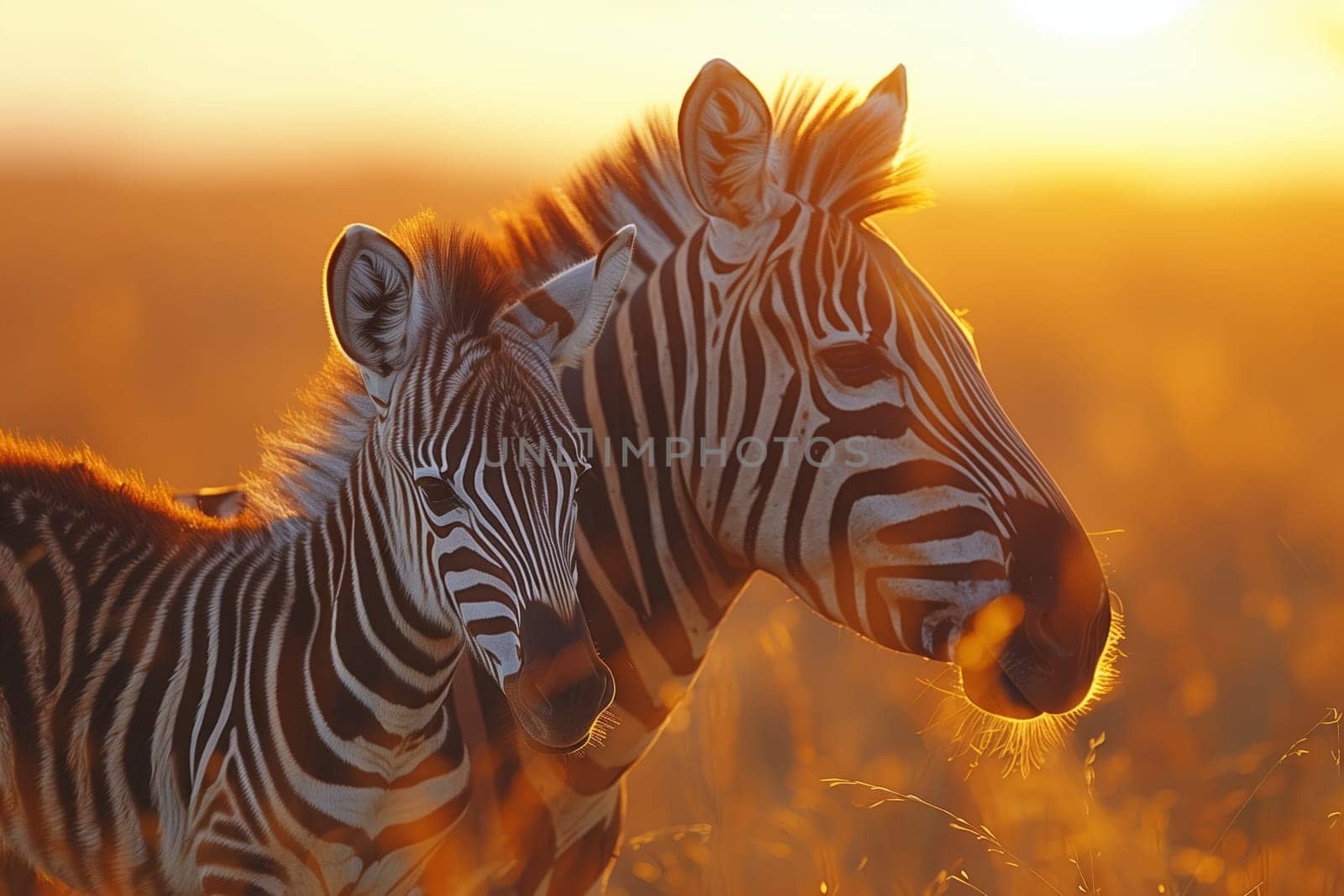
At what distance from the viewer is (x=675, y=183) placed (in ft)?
13.6

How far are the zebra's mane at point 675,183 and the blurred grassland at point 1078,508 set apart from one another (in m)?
0.22

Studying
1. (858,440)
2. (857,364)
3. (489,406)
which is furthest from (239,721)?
(857,364)

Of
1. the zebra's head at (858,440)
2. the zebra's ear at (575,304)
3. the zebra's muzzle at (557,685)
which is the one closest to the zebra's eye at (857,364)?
the zebra's head at (858,440)

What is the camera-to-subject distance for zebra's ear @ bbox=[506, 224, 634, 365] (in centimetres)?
351

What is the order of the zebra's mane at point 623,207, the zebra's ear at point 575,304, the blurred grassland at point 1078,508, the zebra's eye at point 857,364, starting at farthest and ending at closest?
the blurred grassland at point 1078,508, the zebra's mane at point 623,207, the zebra's eye at point 857,364, the zebra's ear at point 575,304

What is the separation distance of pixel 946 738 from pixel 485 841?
11.6ft

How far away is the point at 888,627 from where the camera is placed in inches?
145

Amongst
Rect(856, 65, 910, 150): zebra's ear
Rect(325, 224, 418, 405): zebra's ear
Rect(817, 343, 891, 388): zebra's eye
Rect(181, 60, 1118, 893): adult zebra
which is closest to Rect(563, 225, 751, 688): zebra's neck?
Rect(181, 60, 1118, 893): adult zebra

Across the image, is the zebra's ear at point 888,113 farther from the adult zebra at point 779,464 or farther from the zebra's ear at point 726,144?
the zebra's ear at point 726,144

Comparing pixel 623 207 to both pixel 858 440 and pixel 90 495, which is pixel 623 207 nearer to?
pixel 858 440

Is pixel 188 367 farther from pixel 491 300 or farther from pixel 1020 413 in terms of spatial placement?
pixel 491 300

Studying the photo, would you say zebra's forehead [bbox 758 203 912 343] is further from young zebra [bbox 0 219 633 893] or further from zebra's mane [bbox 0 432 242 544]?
zebra's mane [bbox 0 432 242 544]

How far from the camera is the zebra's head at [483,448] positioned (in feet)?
10.0

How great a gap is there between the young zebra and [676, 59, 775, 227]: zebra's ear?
1.41 ft
